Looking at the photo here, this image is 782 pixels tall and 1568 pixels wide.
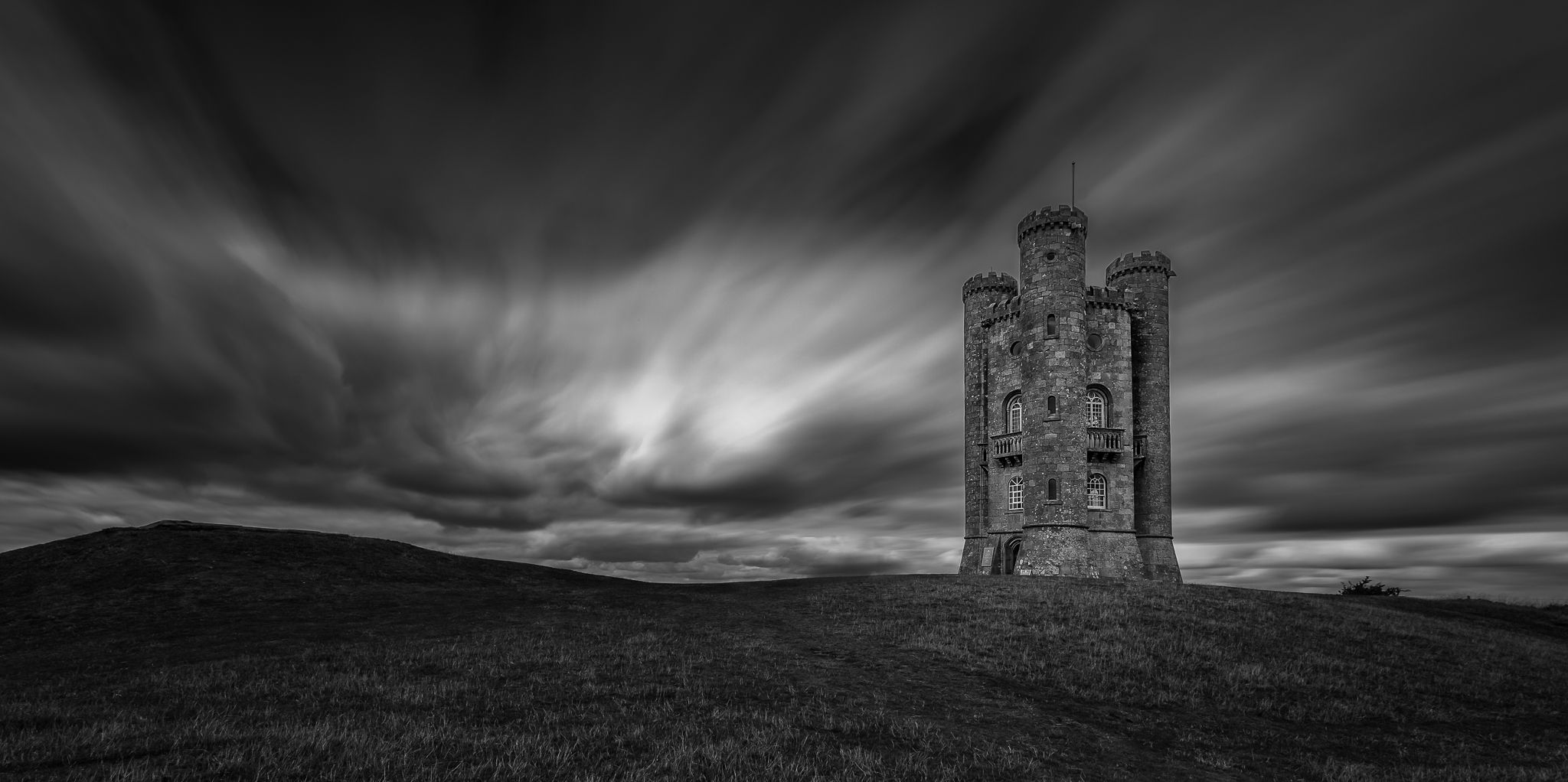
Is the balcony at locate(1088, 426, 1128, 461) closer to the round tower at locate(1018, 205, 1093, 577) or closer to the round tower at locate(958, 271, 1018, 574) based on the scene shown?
the round tower at locate(1018, 205, 1093, 577)

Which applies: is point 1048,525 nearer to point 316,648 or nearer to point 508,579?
point 508,579

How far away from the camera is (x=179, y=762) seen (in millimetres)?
8445

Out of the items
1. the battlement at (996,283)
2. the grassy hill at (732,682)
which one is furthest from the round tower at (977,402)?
the grassy hill at (732,682)

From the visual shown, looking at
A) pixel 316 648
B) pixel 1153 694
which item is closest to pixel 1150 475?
pixel 1153 694

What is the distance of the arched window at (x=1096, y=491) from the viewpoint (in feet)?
147

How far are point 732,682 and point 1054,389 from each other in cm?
3438

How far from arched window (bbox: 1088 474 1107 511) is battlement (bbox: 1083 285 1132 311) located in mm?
11241

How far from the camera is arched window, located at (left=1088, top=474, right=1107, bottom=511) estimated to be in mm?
44656

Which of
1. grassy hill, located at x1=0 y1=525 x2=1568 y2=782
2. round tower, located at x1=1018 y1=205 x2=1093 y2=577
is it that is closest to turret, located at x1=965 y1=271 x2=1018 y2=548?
round tower, located at x1=1018 y1=205 x2=1093 y2=577

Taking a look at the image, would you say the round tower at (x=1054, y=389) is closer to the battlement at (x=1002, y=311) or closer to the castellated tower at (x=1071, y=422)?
the castellated tower at (x=1071, y=422)

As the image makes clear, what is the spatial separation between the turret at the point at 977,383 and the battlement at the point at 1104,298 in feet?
17.5

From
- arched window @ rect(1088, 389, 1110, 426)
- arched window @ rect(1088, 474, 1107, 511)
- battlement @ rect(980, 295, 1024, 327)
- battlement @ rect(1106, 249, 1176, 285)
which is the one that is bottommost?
arched window @ rect(1088, 474, 1107, 511)

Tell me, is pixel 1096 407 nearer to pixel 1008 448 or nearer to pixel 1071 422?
pixel 1071 422

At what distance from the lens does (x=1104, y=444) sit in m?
44.7
